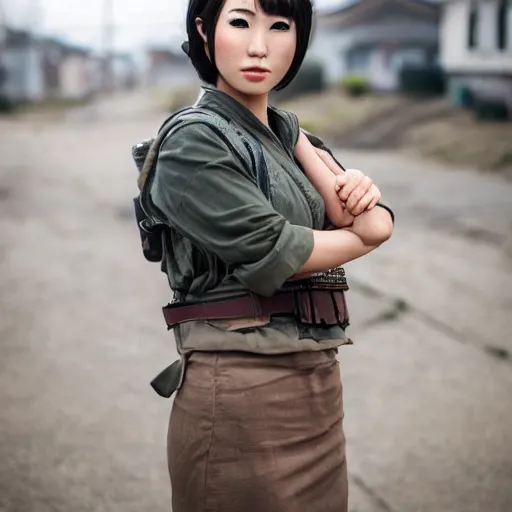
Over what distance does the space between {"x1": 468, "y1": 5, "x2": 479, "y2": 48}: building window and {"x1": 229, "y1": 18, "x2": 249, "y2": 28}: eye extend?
53.3 ft

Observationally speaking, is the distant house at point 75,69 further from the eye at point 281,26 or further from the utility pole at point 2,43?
the eye at point 281,26

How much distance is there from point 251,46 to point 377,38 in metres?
20.8

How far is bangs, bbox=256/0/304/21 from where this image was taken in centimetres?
137

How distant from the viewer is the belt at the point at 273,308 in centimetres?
141

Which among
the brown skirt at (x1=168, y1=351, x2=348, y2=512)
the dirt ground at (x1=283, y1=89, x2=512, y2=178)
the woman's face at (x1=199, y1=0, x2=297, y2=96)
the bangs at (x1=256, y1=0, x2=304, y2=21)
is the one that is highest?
the bangs at (x1=256, y1=0, x2=304, y2=21)

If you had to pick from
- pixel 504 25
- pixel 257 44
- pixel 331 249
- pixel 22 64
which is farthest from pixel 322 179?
pixel 22 64

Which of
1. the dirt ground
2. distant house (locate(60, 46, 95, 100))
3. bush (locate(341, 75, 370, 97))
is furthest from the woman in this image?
distant house (locate(60, 46, 95, 100))

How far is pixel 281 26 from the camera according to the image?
1.41 m

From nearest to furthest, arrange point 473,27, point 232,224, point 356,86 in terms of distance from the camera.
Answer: point 232,224 < point 473,27 < point 356,86

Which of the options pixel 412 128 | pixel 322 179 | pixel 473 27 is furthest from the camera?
pixel 473 27

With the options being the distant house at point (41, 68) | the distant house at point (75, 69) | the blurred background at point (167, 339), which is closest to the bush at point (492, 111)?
the blurred background at point (167, 339)

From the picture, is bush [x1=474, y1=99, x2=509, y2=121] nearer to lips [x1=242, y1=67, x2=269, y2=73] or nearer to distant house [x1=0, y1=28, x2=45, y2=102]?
lips [x1=242, y1=67, x2=269, y2=73]

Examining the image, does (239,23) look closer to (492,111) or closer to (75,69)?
(492,111)

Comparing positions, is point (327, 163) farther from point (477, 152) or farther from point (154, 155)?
point (477, 152)
